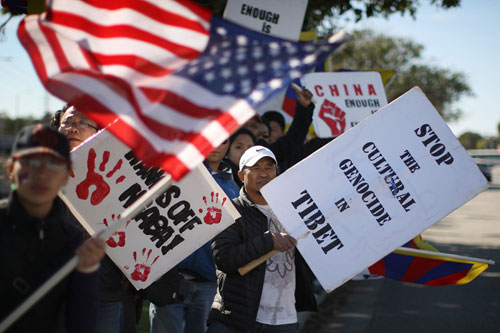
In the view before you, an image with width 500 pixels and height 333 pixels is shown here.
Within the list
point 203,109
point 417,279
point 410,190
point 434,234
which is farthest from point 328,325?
point 434,234

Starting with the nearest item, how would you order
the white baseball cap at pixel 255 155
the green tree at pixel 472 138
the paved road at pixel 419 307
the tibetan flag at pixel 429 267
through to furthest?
1. the white baseball cap at pixel 255 155
2. the tibetan flag at pixel 429 267
3. the paved road at pixel 419 307
4. the green tree at pixel 472 138

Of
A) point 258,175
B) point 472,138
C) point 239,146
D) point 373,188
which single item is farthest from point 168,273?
point 472,138

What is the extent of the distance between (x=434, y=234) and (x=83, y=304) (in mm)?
15564

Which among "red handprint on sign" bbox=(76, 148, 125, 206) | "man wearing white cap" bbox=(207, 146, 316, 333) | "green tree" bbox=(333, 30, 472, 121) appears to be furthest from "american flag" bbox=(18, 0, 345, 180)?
"green tree" bbox=(333, 30, 472, 121)

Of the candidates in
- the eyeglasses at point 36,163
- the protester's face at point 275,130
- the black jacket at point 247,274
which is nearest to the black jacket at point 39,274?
the eyeglasses at point 36,163

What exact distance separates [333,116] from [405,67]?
41.1m

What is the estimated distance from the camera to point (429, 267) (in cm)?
484

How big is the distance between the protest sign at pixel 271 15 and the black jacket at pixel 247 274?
193cm

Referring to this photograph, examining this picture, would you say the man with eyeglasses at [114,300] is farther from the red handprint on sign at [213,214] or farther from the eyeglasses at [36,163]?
the eyeglasses at [36,163]

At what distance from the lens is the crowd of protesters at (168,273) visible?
Answer: 2.50 meters

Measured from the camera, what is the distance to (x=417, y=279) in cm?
493

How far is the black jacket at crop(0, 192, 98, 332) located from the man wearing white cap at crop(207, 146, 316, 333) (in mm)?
1419

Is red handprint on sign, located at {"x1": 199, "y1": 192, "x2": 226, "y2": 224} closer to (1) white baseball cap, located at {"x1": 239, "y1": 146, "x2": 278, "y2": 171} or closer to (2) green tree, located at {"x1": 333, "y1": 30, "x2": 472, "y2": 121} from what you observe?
(1) white baseball cap, located at {"x1": 239, "y1": 146, "x2": 278, "y2": 171}

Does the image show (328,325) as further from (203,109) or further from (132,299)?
(203,109)
